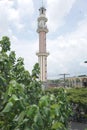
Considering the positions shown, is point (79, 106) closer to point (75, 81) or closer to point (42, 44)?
point (42, 44)

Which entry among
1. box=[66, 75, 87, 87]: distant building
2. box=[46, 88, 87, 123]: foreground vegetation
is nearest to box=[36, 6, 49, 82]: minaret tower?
box=[66, 75, 87, 87]: distant building

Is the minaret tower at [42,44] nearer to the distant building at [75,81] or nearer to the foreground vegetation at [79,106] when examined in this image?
the distant building at [75,81]

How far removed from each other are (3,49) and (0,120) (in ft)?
16.2

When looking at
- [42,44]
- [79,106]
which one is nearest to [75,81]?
[42,44]

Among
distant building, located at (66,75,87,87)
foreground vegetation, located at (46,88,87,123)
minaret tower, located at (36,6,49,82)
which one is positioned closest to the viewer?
foreground vegetation, located at (46,88,87,123)

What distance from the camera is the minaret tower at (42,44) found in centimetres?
6362

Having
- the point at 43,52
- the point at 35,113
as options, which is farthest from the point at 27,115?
the point at 43,52

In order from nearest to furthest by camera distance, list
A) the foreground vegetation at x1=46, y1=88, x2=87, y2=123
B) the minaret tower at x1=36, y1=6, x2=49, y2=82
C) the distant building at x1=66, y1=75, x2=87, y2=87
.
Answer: the foreground vegetation at x1=46, y1=88, x2=87, y2=123 → the minaret tower at x1=36, y1=6, x2=49, y2=82 → the distant building at x1=66, y1=75, x2=87, y2=87

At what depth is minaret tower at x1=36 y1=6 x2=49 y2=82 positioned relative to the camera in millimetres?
63625

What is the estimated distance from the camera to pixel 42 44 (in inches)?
2544

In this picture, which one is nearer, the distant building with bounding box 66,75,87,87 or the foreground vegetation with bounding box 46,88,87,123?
the foreground vegetation with bounding box 46,88,87,123

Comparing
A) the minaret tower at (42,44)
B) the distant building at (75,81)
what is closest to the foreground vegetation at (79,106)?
the minaret tower at (42,44)

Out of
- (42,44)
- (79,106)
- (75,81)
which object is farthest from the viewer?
(75,81)

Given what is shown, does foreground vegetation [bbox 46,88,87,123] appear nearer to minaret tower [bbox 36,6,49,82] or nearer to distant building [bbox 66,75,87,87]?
minaret tower [bbox 36,6,49,82]
